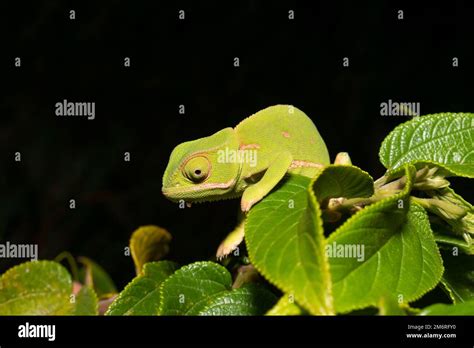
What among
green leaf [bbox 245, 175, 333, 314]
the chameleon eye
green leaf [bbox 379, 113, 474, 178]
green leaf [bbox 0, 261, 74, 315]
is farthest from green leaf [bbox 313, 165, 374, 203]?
green leaf [bbox 0, 261, 74, 315]

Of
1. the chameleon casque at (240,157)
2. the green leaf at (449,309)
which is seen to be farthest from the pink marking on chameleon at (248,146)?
the green leaf at (449,309)

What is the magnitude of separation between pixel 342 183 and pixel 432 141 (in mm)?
281

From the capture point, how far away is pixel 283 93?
10.2ft

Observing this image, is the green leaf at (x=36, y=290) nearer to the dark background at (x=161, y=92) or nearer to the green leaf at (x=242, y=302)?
the green leaf at (x=242, y=302)

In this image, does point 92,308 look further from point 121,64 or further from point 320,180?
point 121,64

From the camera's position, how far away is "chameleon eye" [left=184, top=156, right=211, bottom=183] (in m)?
0.95

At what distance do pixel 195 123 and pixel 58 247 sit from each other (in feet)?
3.31

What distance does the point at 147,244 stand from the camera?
121 cm

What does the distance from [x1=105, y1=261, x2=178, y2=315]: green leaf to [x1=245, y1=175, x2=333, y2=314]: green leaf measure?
0.88 feet

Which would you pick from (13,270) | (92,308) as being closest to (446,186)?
(92,308)

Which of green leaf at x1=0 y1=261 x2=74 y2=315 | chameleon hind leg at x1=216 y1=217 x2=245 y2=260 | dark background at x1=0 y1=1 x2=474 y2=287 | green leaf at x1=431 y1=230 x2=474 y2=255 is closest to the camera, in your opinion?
green leaf at x1=431 y1=230 x2=474 y2=255

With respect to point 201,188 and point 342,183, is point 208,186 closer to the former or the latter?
point 201,188

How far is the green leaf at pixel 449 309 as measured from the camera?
598mm

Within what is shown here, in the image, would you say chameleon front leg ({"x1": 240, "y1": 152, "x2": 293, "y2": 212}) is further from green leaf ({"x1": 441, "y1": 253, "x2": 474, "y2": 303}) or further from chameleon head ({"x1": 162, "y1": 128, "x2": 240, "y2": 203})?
green leaf ({"x1": 441, "y1": 253, "x2": 474, "y2": 303})
